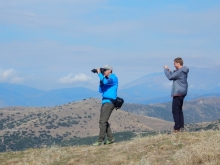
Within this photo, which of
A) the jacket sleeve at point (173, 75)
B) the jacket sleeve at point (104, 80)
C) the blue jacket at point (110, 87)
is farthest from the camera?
the blue jacket at point (110, 87)

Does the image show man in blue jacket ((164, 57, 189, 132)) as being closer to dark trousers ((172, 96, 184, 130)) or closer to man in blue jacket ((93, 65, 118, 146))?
dark trousers ((172, 96, 184, 130))

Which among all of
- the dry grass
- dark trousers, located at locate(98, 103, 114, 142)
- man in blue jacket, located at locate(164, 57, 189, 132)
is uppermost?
man in blue jacket, located at locate(164, 57, 189, 132)

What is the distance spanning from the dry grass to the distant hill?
7438 cm

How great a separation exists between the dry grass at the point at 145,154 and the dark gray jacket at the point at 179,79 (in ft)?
5.01

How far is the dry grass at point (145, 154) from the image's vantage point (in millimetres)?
7838

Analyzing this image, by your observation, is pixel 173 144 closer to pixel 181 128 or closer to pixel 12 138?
pixel 181 128

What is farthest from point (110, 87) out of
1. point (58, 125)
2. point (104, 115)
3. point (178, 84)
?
point (58, 125)

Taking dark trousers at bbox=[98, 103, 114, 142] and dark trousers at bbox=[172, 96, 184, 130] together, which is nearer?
dark trousers at bbox=[172, 96, 184, 130]

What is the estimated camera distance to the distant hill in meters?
96.6

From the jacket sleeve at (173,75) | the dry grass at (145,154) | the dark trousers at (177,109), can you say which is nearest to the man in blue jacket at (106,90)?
the dry grass at (145,154)

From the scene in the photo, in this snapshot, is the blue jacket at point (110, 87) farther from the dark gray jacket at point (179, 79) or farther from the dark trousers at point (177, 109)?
the dark trousers at point (177, 109)

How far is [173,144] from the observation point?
991cm

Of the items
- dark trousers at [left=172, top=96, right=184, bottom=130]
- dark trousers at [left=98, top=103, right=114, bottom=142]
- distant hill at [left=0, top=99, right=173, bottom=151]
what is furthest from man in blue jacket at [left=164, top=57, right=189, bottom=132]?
distant hill at [left=0, top=99, right=173, bottom=151]

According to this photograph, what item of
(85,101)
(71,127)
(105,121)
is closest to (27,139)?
(71,127)
